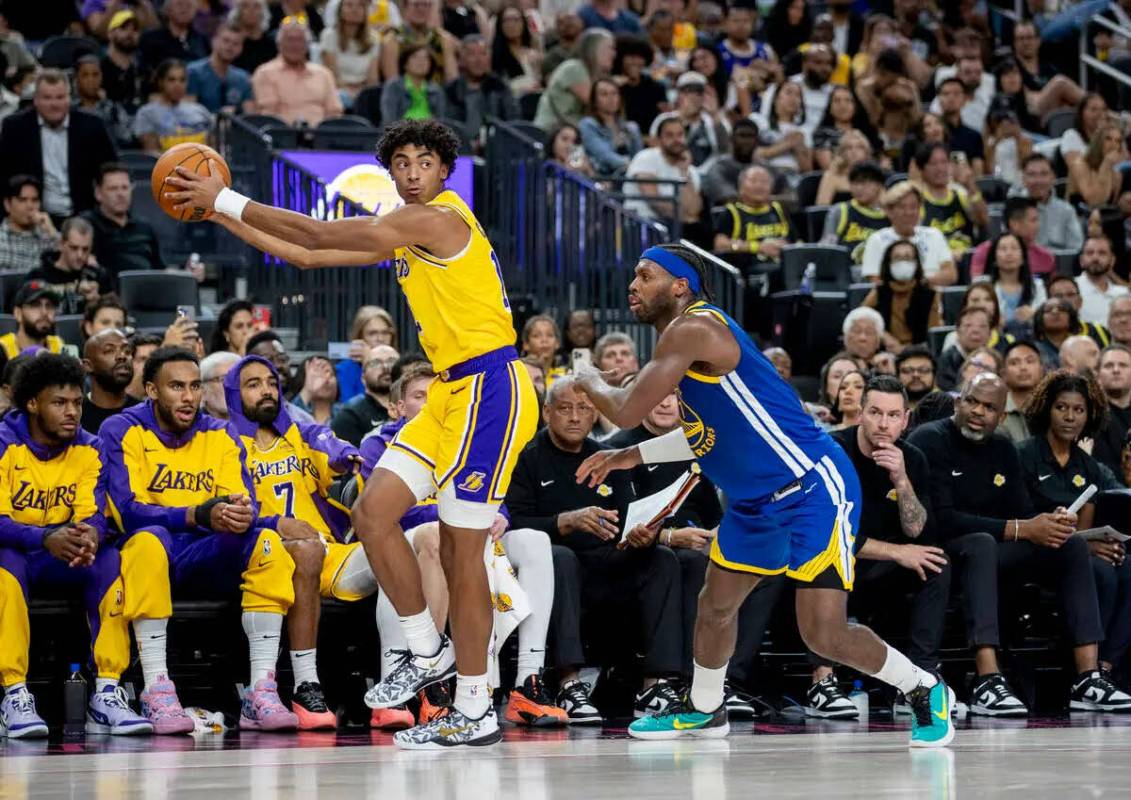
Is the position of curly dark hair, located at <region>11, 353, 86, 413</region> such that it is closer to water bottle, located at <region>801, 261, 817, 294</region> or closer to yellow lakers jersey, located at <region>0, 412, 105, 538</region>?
yellow lakers jersey, located at <region>0, 412, 105, 538</region>

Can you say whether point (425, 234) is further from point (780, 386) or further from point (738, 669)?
point (738, 669)

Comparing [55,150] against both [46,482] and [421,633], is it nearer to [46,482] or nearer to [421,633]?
[46,482]

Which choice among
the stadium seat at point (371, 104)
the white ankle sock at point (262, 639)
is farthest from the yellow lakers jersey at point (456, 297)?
the stadium seat at point (371, 104)

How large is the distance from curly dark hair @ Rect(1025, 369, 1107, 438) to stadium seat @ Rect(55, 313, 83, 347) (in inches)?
212

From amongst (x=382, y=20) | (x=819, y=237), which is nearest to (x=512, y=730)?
(x=819, y=237)

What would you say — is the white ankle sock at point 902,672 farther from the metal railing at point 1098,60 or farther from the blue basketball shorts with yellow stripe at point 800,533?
the metal railing at point 1098,60

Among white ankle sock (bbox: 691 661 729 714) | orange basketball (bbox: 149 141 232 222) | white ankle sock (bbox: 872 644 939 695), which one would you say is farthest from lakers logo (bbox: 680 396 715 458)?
orange basketball (bbox: 149 141 232 222)

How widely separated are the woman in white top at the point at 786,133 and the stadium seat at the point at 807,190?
53 cm

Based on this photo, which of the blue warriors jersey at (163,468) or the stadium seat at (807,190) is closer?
the blue warriors jersey at (163,468)

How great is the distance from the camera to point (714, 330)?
6.31 meters

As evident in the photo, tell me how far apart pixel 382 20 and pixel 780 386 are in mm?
10765

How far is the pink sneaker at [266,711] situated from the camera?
7.41 m

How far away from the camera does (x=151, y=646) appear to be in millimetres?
7383

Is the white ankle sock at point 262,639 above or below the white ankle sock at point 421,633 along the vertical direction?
below
